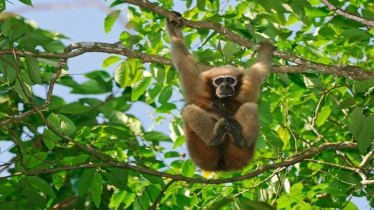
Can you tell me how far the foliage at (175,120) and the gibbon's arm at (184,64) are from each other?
0.16 meters

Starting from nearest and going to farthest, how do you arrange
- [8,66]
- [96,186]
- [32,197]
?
1. [8,66]
2. [32,197]
3. [96,186]

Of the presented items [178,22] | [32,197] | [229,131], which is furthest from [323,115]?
[32,197]

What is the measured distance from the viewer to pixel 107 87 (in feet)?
30.2

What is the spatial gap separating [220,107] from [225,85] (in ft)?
0.87

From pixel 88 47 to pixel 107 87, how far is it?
11.2 ft

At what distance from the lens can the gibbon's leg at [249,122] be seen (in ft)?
20.7

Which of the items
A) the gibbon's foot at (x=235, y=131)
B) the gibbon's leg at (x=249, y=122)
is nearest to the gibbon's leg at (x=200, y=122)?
Answer: the gibbon's foot at (x=235, y=131)

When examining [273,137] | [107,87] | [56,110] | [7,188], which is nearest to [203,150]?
[273,137]

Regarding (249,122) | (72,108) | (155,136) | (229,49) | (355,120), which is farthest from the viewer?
(155,136)

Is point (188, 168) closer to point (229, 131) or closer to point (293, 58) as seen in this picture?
point (229, 131)

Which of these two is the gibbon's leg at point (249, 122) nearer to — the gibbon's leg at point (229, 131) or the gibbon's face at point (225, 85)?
the gibbon's leg at point (229, 131)

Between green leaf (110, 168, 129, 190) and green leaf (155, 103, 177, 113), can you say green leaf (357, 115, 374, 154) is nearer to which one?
green leaf (110, 168, 129, 190)

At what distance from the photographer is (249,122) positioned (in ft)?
20.7

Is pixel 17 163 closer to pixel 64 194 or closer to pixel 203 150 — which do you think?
pixel 203 150
